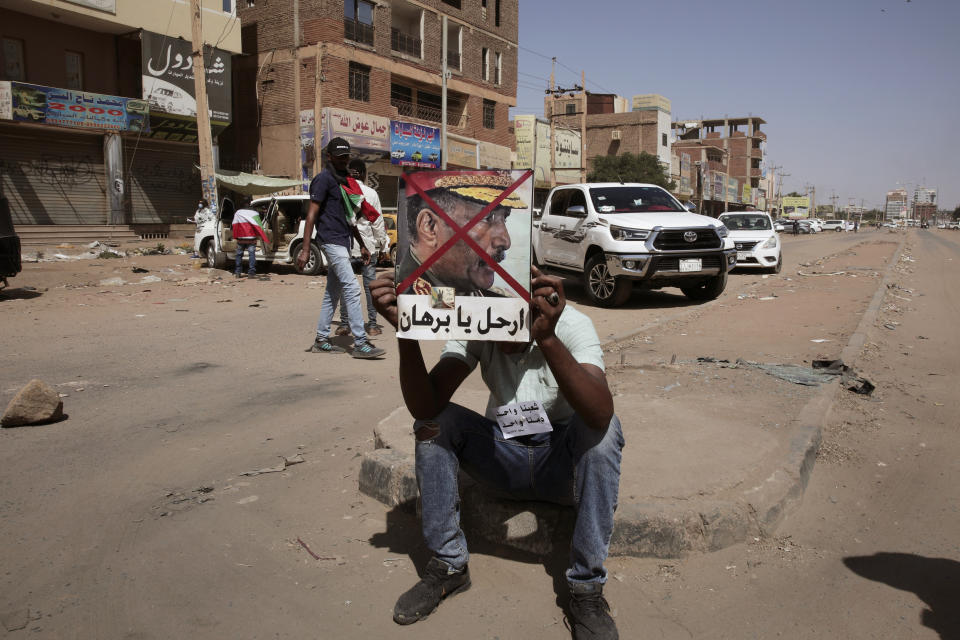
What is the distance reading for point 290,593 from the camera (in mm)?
2482

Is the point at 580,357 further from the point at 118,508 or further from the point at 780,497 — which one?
the point at 118,508

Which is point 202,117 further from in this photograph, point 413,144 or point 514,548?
point 413,144

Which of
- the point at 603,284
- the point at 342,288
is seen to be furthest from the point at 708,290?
the point at 342,288

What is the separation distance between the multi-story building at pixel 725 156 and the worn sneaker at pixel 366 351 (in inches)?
2623

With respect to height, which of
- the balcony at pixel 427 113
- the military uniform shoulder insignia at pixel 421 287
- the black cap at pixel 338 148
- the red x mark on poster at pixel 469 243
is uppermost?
the balcony at pixel 427 113

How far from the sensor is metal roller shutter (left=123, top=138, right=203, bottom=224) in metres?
23.1

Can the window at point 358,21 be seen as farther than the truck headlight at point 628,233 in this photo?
Yes

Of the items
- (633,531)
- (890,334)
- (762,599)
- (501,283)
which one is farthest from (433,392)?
(890,334)

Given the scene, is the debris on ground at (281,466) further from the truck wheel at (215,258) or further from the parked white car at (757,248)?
the parked white car at (757,248)

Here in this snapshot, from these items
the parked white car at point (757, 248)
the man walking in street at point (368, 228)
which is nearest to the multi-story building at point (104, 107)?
the man walking in street at point (368, 228)

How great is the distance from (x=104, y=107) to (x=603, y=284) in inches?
729

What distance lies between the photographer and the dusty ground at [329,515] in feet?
7.77

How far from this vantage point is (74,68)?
22.2 m

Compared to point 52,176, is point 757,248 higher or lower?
lower
